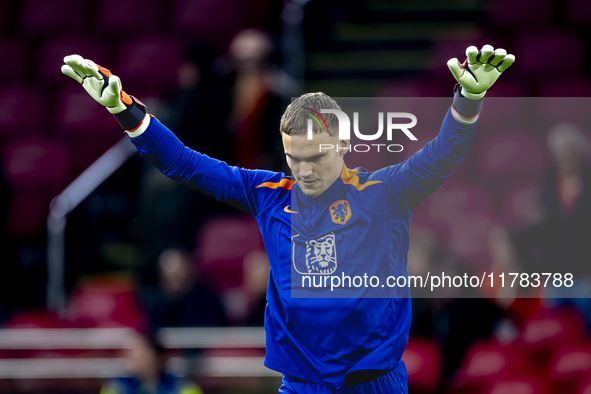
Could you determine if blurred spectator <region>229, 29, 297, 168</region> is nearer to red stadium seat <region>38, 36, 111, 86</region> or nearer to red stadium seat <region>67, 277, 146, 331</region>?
red stadium seat <region>67, 277, 146, 331</region>

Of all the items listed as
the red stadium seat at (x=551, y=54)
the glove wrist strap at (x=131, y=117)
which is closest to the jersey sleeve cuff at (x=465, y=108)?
the glove wrist strap at (x=131, y=117)

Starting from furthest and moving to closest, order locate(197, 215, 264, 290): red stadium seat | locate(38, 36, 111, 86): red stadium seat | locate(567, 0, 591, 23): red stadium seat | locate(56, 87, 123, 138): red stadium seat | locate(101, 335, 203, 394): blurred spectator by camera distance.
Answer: locate(38, 36, 111, 86): red stadium seat
locate(56, 87, 123, 138): red stadium seat
locate(567, 0, 591, 23): red stadium seat
locate(197, 215, 264, 290): red stadium seat
locate(101, 335, 203, 394): blurred spectator

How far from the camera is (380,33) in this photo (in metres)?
7.32

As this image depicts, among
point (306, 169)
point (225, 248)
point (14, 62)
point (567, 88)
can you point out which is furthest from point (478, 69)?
point (14, 62)

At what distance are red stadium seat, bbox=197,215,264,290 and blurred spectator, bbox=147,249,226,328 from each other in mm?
553

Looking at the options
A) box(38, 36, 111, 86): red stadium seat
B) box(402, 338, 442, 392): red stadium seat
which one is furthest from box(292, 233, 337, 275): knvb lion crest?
box(38, 36, 111, 86): red stadium seat

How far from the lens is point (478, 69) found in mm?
2561

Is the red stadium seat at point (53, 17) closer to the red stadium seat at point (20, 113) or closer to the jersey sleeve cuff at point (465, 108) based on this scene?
the red stadium seat at point (20, 113)

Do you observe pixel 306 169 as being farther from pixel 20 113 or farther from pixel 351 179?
pixel 20 113

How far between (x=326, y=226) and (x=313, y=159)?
0.27m

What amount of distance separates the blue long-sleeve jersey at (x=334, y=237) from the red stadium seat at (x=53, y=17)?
6.18m

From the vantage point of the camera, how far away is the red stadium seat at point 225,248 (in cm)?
643

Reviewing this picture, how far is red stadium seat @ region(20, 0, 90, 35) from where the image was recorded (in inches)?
336

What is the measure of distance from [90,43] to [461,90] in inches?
252
